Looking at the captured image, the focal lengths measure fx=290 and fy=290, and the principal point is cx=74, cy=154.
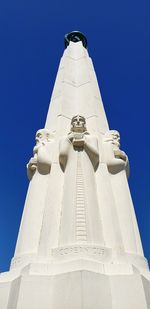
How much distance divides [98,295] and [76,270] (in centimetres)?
40

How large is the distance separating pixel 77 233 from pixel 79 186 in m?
1.05

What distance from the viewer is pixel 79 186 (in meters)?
5.39

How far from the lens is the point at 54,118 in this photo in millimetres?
8500

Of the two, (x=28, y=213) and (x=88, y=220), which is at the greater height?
(x=28, y=213)

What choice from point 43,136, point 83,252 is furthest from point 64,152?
point 83,252

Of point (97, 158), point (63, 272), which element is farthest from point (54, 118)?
point (63, 272)

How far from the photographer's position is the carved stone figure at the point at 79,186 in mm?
4637

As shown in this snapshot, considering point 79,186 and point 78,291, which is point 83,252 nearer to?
point 78,291

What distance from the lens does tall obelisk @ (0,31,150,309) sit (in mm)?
3643

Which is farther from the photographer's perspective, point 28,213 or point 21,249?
point 28,213

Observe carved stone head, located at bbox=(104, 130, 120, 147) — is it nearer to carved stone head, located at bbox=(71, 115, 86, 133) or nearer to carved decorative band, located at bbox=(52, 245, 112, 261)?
carved stone head, located at bbox=(71, 115, 86, 133)

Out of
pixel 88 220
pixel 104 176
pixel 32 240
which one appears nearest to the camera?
pixel 88 220

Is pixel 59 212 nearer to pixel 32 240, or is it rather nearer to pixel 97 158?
pixel 32 240

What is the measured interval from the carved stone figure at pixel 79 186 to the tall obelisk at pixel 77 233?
2 cm
